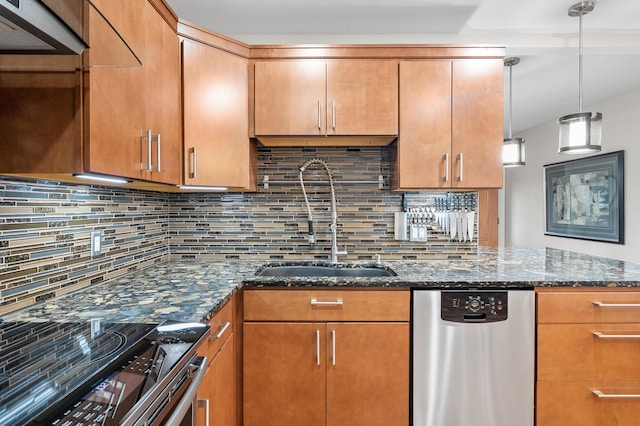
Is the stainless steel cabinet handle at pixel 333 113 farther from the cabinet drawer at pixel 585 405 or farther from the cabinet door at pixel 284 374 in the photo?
the cabinet drawer at pixel 585 405

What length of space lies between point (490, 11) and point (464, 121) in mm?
713

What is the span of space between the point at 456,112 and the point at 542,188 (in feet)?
12.4

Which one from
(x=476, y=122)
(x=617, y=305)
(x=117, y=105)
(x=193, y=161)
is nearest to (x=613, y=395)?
(x=617, y=305)

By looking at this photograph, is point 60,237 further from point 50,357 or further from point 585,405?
point 585,405

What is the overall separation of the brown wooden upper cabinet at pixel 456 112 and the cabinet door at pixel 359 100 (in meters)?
0.09

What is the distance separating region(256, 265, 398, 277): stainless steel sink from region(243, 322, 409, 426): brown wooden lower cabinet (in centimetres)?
52

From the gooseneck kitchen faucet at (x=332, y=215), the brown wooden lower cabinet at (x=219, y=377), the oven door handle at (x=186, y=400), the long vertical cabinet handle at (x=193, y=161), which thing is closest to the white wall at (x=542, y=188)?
the gooseneck kitchen faucet at (x=332, y=215)

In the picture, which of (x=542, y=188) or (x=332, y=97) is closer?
(x=332, y=97)

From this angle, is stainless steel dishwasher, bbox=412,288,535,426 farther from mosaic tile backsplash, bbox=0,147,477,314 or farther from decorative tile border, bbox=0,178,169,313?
decorative tile border, bbox=0,178,169,313

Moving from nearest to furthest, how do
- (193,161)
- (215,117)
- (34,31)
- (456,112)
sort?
1. (34,31)
2. (193,161)
3. (215,117)
4. (456,112)

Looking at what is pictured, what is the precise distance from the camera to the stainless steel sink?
216cm

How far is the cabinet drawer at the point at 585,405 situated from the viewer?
1606 millimetres

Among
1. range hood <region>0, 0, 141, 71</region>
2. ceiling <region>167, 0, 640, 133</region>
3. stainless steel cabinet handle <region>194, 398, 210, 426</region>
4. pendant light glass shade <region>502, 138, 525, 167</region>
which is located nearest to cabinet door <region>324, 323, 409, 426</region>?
stainless steel cabinet handle <region>194, 398, 210, 426</region>

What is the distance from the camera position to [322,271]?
2232 mm
